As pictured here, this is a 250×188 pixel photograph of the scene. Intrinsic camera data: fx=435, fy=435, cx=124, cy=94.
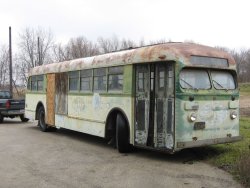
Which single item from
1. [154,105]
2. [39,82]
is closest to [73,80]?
[39,82]

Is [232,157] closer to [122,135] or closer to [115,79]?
[122,135]

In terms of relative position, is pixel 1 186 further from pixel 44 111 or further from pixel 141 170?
pixel 44 111

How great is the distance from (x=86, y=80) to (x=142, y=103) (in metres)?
3.59

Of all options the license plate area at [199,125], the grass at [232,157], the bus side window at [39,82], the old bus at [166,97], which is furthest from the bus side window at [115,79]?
the bus side window at [39,82]

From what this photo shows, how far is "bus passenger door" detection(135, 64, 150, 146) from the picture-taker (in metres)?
10.4

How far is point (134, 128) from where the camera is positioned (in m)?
10.7

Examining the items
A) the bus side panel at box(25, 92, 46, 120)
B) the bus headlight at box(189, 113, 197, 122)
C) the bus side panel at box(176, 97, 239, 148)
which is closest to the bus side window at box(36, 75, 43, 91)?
the bus side panel at box(25, 92, 46, 120)

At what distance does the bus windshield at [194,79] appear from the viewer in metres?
9.79

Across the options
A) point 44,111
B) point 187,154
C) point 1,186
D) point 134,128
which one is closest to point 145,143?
point 134,128

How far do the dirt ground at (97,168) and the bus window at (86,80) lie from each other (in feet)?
5.70

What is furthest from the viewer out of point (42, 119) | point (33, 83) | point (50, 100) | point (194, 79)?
point (33, 83)

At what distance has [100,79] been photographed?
1268cm

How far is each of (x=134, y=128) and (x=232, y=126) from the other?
2.39 meters

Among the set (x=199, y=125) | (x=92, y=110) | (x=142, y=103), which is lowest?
(x=199, y=125)
